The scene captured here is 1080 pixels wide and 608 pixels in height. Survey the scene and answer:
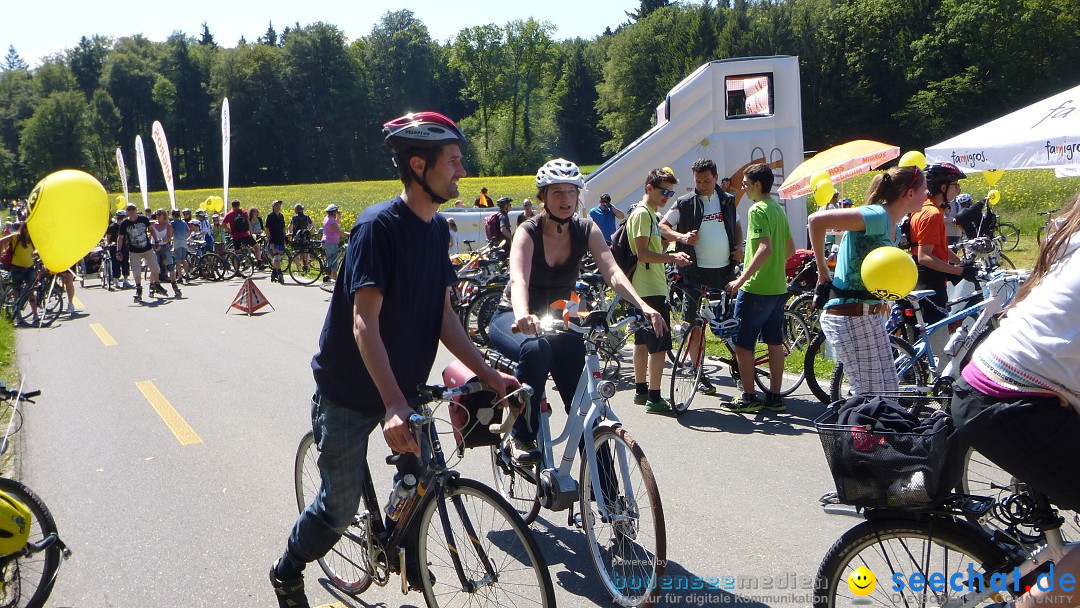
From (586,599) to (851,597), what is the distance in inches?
51.7

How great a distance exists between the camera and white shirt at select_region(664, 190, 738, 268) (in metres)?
7.54

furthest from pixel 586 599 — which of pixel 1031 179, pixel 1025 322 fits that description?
Answer: pixel 1031 179

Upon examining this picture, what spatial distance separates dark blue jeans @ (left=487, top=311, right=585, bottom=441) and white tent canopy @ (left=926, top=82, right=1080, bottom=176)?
7.41 meters

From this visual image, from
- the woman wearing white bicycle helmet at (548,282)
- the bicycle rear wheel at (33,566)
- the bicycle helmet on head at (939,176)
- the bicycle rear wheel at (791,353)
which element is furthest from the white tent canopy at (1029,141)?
the bicycle rear wheel at (33,566)

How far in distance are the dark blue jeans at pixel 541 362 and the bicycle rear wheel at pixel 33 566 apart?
7.12 feet

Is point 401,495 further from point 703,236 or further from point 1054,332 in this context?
point 703,236

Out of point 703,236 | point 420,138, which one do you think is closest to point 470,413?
point 420,138

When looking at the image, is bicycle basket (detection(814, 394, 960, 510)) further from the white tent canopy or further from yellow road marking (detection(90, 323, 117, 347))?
yellow road marking (detection(90, 323, 117, 347))

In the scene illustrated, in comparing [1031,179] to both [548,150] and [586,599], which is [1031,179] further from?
[548,150]

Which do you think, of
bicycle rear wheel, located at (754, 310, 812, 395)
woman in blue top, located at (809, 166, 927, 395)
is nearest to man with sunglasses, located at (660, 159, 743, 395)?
bicycle rear wheel, located at (754, 310, 812, 395)

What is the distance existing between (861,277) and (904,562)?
2.65 m

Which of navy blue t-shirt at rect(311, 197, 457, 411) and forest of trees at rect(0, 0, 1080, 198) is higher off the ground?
forest of trees at rect(0, 0, 1080, 198)

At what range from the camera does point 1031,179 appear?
2917 cm

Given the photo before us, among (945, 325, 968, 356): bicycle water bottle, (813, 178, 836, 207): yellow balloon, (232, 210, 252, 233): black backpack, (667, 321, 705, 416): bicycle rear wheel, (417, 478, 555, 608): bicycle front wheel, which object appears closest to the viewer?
(417, 478, 555, 608): bicycle front wheel
